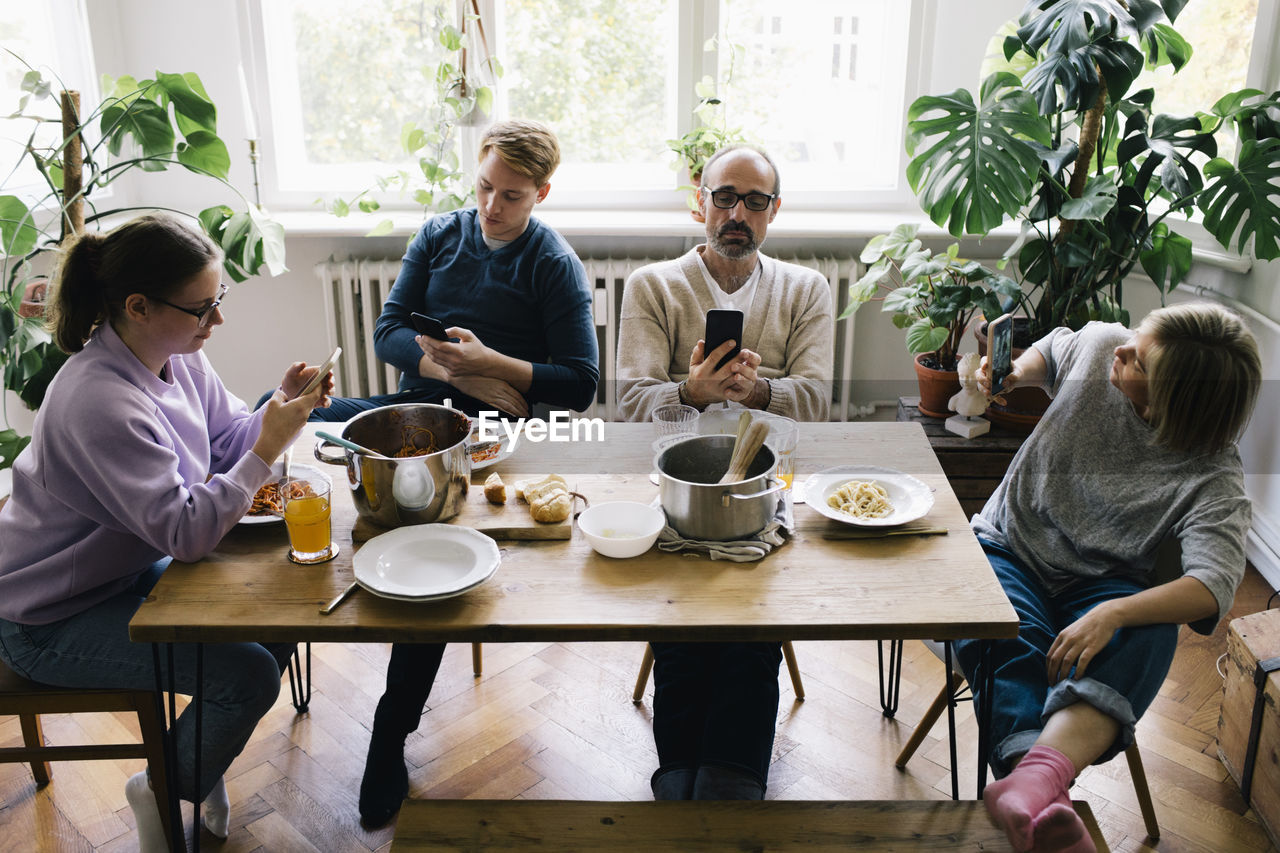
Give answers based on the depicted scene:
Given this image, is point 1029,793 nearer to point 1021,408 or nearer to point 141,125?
point 1021,408

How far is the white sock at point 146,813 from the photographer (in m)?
1.65

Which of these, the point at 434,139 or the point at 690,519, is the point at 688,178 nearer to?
the point at 434,139

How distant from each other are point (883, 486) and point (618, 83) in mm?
2250

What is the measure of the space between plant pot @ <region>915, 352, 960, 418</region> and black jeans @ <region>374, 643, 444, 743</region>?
175 centimetres

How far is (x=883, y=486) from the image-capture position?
66.6 inches

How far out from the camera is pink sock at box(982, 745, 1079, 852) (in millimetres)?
1363

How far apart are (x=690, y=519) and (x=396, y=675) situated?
2.60 ft

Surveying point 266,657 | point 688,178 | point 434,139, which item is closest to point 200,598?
point 266,657

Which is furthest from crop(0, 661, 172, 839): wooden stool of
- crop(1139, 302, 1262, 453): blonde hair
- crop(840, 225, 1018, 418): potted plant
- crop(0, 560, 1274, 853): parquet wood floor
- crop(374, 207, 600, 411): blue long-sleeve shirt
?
crop(840, 225, 1018, 418): potted plant

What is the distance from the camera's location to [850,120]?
11.8 ft

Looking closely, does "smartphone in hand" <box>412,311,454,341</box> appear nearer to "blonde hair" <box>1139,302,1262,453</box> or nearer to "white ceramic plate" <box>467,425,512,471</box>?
"white ceramic plate" <box>467,425,512,471</box>

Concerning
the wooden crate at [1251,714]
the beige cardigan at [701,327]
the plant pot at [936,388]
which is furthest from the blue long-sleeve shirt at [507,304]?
the wooden crate at [1251,714]

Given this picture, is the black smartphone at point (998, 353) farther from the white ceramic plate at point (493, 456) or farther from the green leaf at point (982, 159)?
the white ceramic plate at point (493, 456)

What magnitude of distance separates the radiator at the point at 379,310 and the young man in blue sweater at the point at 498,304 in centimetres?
93
